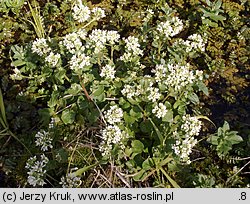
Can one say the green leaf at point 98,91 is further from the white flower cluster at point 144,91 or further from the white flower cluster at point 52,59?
the white flower cluster at point 52,59

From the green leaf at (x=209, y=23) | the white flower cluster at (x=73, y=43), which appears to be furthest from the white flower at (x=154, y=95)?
the green leaf at (x=209, y=23)

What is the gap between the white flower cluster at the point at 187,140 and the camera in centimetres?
250

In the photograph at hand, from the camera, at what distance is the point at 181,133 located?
8.52ft

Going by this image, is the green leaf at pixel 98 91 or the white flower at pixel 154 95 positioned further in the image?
the green leaf at pixel 98 91

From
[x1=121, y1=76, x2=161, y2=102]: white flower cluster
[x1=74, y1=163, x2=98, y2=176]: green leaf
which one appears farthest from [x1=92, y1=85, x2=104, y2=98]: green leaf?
[x1=74, y1=163, x2=98, y2=176]: green leaf

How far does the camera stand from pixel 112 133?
249 cm

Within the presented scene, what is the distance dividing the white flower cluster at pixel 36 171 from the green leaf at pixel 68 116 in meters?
0.27

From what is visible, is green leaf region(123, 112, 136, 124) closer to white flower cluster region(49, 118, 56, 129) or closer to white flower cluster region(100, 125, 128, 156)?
white flower cluster region(100, 125, 128, 156)

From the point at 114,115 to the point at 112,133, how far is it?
12cm

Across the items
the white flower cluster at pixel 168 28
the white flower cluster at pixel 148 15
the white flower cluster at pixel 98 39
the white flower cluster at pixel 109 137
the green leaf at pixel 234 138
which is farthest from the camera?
the white flower cluster at pixel 148 15

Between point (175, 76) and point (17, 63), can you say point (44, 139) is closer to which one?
point (17, 63)

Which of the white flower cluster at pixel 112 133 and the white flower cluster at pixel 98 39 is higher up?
the white flower cluster at pixel 98 39
